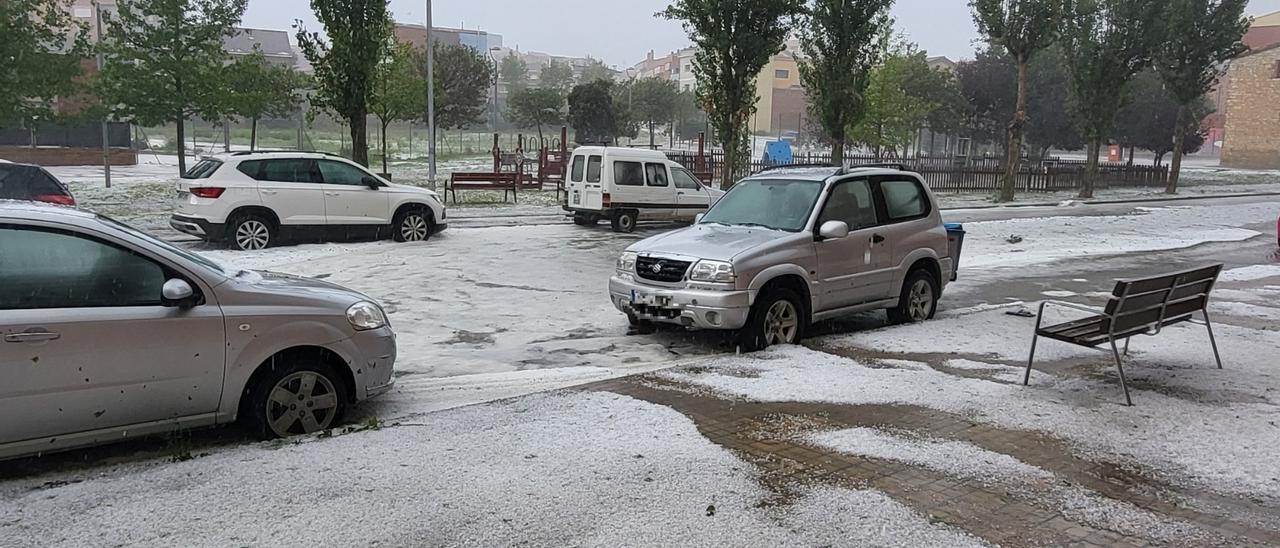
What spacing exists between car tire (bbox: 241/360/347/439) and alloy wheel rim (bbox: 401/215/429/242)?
11246mm

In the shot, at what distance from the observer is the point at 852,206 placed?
A: 930 cm

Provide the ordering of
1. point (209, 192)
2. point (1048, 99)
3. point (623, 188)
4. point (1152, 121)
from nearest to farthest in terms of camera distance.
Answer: point (209, 192), point (623, 188), point (1152, 121), point (1048, 99)

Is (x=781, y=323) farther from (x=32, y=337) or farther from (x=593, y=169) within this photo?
(x=593, y=169)

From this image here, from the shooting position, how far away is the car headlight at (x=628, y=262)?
8.89 metres

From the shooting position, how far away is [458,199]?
1074 inches

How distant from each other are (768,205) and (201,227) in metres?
9.82

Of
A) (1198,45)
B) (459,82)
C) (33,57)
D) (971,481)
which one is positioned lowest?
(971,481)

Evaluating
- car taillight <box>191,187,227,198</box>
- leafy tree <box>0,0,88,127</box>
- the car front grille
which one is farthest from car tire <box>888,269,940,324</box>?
leafy tree <box>0,0,88,127</box>

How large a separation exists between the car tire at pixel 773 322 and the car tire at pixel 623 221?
11690mm

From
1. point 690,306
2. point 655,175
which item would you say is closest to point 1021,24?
point 655,175

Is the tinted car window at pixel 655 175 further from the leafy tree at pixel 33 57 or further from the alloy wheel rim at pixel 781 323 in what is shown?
the leafy tree at pixel 33 57

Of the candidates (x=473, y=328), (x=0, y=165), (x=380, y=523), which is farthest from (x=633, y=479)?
(x=0, y=165)

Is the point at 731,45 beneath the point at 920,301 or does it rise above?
above

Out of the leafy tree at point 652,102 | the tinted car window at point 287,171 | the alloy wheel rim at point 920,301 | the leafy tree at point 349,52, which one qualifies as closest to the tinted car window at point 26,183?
the tinted car window at point 287,171
